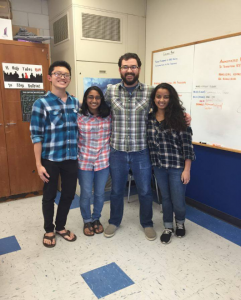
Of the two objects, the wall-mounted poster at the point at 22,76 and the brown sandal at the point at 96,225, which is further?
the wall-mounted poster at the point at 22,76

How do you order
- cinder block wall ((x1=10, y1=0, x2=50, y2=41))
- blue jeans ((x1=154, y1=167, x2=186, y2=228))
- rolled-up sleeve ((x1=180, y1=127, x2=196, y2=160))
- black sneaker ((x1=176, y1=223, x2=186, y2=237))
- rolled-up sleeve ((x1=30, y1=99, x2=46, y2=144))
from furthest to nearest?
cinder block wall ((x1=10, y1=0, x2=50, y2=41)) < black sneaker ((x1=176, y1=223, x2=186, y2=237)) < blue jeans ((x1=154, y1=167, x2=186, y2=228)) < rolled-up sleeve ((x1=180, y1=127, x2=196, y2=160)) < rolled-up sleeve ((x1=30, y1=99, x2=46, y2=144))

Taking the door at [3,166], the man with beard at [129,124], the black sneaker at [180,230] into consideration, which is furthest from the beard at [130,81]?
the door at [3,166]

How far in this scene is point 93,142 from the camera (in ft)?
7.00

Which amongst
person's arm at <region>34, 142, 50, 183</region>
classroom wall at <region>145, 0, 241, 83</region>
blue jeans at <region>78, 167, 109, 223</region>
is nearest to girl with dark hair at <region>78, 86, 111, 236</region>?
blue jeans at <region>78, 167, 109, 223</region>

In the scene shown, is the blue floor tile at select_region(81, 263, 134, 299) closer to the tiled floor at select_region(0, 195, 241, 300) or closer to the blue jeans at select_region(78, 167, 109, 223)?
the tiled floor at select_region(0, 195, 241, 300)

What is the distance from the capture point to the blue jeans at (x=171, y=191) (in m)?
2.12

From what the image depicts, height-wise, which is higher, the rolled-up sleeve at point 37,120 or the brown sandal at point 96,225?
the rolled-up sleeve at point 37,120

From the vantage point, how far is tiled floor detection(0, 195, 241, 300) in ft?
5.44

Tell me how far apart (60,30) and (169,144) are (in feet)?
6.79

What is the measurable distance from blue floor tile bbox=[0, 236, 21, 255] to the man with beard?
1000 millimetres

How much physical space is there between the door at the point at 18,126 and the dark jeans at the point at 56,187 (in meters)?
1.12

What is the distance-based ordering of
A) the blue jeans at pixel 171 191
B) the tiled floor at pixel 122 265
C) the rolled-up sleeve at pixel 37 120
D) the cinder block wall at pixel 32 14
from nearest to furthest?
the tiled floor at pixel 122 265 < the rolled-up sleeve at pixel 37 120 < the blue jeans at pixel 171 191 < the cinder block wall at pixel 32 14

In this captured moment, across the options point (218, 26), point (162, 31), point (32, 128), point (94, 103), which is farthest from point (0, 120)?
point (218, 26)

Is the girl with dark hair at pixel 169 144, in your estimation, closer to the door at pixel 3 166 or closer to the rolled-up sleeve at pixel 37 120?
the rolled-up sleeve at pixel 37 120
